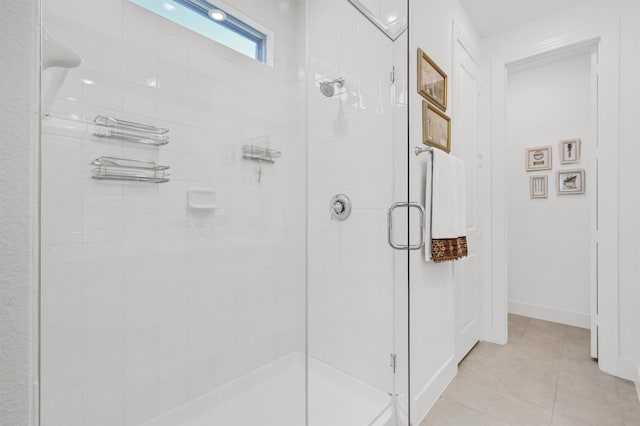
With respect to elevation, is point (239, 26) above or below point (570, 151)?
above

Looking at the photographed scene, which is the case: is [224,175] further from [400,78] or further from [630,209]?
[630,209]

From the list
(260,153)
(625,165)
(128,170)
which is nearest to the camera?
(128,170)

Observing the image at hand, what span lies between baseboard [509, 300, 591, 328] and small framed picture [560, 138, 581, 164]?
4.94 feet

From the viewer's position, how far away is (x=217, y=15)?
1.69 meters

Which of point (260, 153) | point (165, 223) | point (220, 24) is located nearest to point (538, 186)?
point (260, 153)

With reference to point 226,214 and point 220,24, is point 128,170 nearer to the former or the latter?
point 226,214

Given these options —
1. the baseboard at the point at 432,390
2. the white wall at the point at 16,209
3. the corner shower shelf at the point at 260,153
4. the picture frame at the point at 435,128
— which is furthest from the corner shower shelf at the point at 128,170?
the baseboard at the point at 432,390

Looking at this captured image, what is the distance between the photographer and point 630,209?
1998 mm

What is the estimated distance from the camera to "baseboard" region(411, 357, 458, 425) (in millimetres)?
1608

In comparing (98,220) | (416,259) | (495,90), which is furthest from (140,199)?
(495,90)

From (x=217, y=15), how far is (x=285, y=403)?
2206 millimetres

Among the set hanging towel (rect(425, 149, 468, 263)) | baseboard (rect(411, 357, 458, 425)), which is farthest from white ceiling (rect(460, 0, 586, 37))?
baseboard (rect(411, 357, 458, 425))

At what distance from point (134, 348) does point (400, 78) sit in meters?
1.87

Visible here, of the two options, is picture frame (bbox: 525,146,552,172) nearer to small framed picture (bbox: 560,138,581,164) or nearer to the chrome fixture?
small framed picture (bbox: 560,138,581,164)
